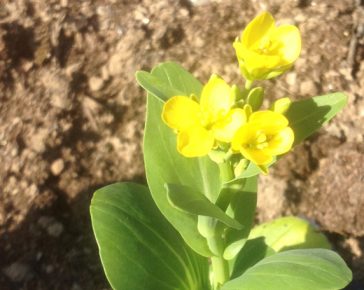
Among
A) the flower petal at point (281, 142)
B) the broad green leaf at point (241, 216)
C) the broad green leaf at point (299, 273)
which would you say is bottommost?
the broad green leaf at point (241, 216)

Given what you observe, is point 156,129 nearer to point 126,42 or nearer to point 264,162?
point 264,162

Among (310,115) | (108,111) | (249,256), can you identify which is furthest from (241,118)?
(108,111)

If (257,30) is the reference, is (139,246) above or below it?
below

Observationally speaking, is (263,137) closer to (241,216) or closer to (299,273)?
(299,273)

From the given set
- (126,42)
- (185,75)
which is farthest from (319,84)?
(185,75)

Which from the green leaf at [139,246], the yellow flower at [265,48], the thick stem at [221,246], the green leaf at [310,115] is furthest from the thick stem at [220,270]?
the yellow flower at [265,48]

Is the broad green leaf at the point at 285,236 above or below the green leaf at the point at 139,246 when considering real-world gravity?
below

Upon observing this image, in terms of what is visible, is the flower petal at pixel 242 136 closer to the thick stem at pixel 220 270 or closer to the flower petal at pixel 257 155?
the flower petal at pixel 257 155
